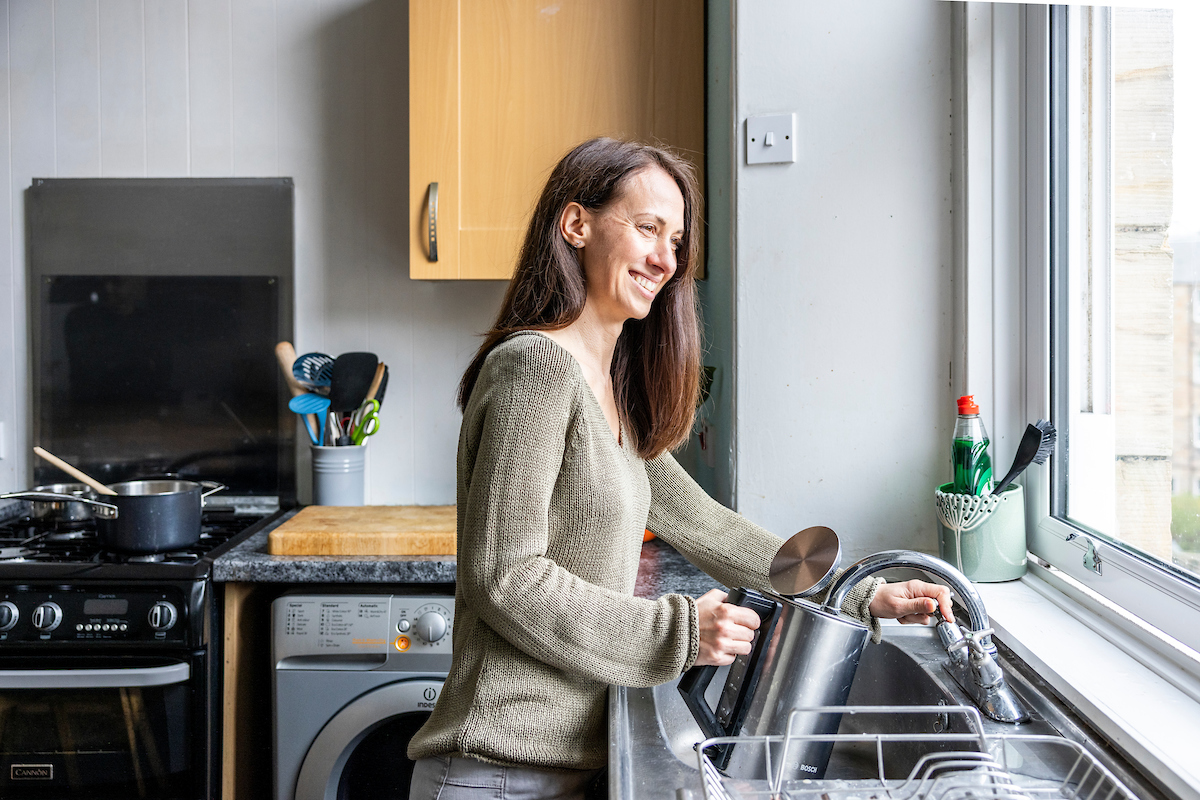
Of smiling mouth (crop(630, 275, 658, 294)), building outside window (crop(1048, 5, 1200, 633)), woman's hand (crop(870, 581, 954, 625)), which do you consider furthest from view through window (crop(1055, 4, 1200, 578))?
smiling mouth (crop(630, 275, 658, 294))

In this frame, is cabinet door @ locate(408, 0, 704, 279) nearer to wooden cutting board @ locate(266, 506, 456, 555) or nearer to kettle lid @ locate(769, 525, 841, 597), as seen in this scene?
wooden cutting board @ locate(266, 506, 456, 555)

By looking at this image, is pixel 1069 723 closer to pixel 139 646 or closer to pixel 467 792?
pixel 467 792

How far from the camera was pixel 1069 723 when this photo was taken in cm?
81

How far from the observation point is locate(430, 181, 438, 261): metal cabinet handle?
5.58ft

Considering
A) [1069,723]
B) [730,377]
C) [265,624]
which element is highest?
[730,377]

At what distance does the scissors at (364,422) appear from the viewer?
6.53 ft

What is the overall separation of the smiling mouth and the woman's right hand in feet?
1.20

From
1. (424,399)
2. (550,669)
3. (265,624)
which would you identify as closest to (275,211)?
(424,399)

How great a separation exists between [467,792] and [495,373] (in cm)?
43

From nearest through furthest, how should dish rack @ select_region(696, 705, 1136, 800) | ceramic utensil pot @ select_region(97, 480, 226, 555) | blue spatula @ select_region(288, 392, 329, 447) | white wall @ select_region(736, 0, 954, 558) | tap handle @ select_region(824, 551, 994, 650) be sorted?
dish rack @ select_region(696, 705, 1136, 800)
tap handle @ select_region(824, 551, 994, 650)
white wall @ select_region(736, 0, 954, 558)
ceramic utensil pot @ select_region(97, 480, 226, 555)
blue spatula @ select_region(288, 392, 329, 447)

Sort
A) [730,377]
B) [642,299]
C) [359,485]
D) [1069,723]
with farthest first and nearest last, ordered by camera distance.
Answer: [359,485], [730,377], [642,299], [1069,723]

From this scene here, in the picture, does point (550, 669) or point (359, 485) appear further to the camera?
point (359, 485)

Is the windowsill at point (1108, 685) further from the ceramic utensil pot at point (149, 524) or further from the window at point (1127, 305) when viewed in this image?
the ceramic utensil pot at point (149, 524)

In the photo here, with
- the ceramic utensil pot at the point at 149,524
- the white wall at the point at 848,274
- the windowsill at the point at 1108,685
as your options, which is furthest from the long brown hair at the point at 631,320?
the ceramic utensil pot at the point at 149,524
